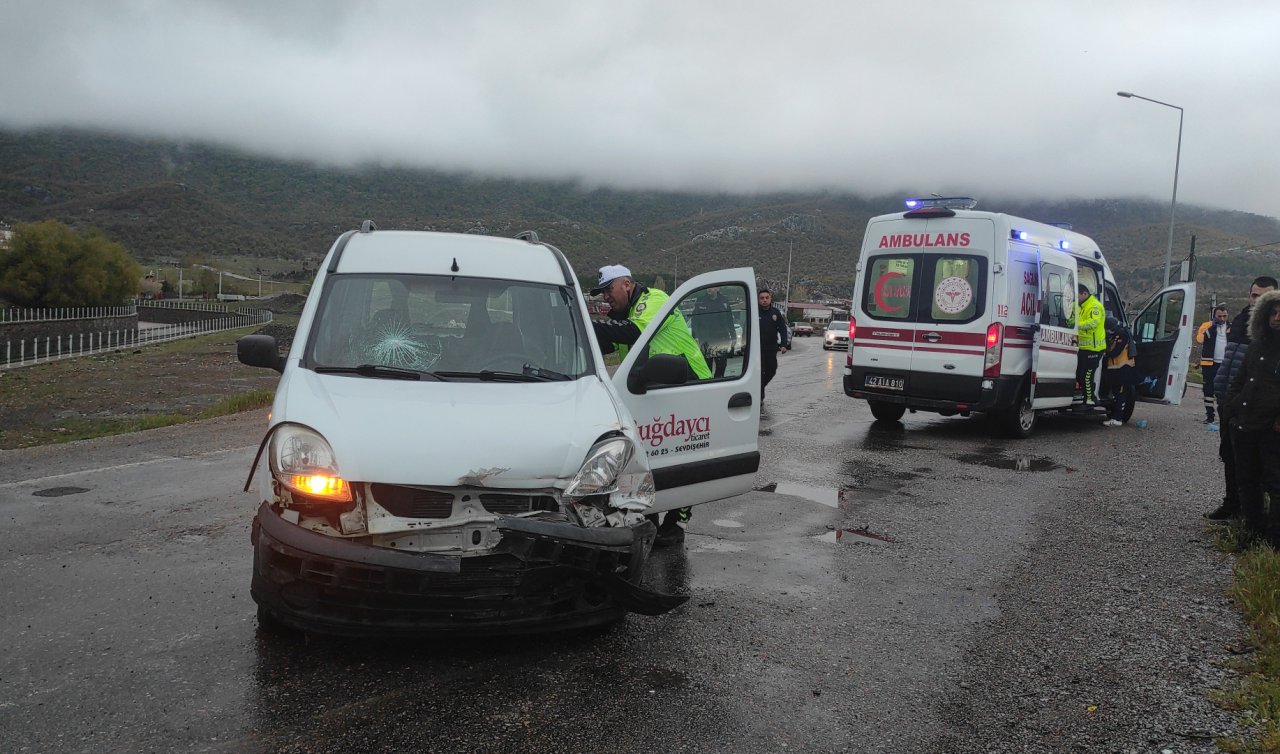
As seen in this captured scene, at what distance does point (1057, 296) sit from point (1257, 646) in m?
8.48

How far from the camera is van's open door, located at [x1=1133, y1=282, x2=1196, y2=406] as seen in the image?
43.0ft

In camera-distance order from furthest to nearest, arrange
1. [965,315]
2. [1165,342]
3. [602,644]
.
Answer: [1165,342], [965,315], [602,644]

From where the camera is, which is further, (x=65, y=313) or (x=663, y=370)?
(x=65, y=313)

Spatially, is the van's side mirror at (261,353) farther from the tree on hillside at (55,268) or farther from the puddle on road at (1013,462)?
the tree on hillside at (55,268)

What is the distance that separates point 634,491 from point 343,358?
1.64 m

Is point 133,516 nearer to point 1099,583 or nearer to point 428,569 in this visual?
point 428,569

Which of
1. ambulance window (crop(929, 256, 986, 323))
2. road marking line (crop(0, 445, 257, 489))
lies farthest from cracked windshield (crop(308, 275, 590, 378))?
ambulance window (crop(929, 256, 986, 323))

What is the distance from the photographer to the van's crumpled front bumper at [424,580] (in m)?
3.69

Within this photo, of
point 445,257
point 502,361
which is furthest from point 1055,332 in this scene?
point 502,361

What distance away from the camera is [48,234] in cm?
9400

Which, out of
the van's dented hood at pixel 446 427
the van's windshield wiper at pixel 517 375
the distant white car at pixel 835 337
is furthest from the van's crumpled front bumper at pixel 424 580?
the distant white car at pixel 835 337

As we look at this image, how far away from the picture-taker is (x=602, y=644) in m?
4.44

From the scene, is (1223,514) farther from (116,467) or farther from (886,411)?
(116,467)

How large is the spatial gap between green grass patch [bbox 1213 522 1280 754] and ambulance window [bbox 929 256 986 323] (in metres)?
4.90
